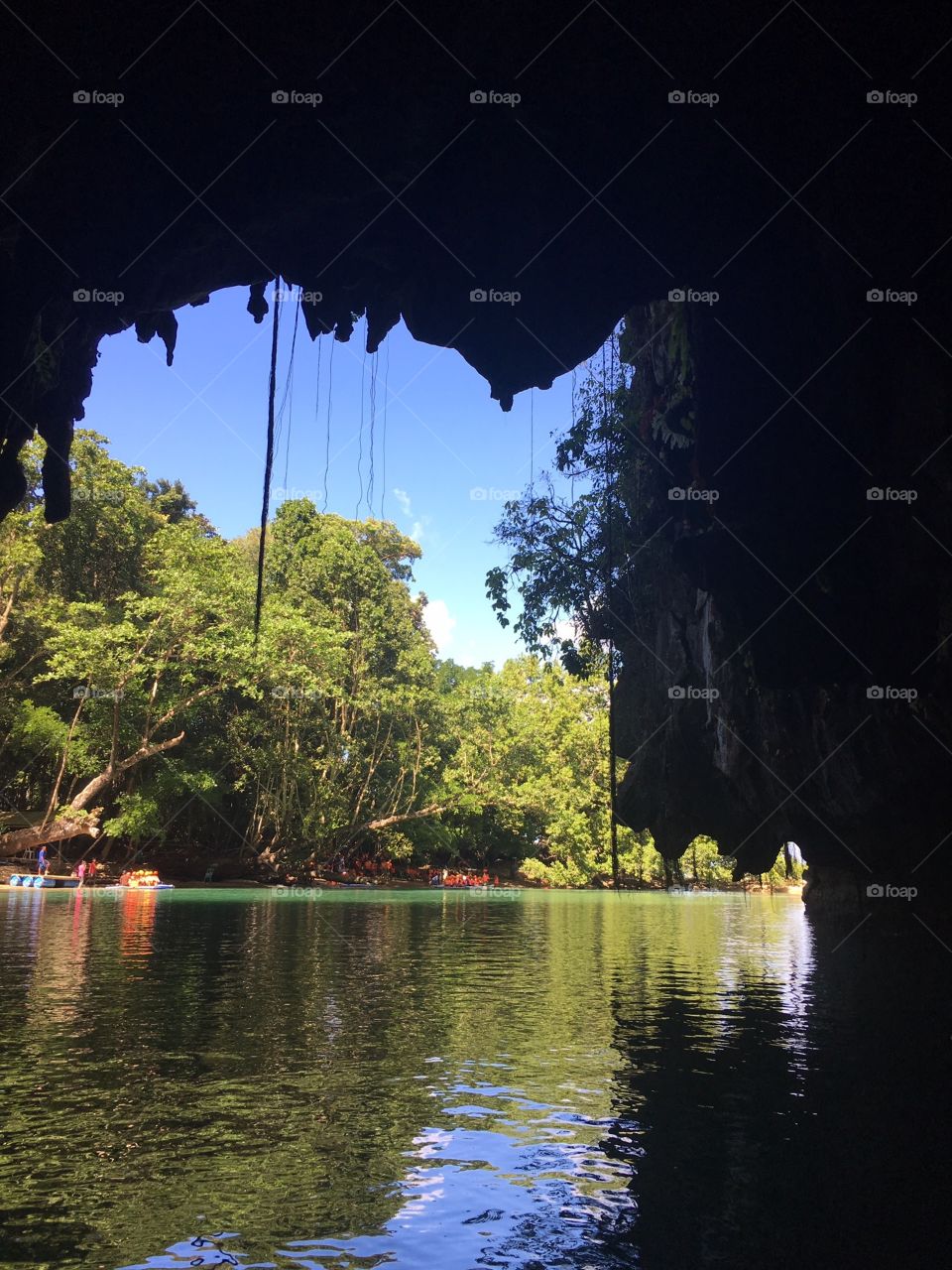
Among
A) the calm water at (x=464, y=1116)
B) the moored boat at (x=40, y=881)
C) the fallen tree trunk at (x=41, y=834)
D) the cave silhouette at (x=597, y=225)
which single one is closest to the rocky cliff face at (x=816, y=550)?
the cave silhouette at (x=597, y=225)

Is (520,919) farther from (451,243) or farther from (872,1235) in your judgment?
(872,1235)

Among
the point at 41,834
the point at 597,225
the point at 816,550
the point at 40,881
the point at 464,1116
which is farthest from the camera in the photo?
the point at 41,834

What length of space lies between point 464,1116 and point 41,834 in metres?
33.5

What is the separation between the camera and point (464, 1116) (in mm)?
6828

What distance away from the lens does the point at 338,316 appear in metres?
12.5

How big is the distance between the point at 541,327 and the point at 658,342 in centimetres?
392

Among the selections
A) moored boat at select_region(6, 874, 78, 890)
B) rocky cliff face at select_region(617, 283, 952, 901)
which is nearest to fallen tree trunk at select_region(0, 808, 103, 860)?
moored boat at select_region(6, 874, 78, 890)

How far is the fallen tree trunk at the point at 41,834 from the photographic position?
3528cm

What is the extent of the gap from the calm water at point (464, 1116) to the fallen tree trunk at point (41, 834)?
22477mm

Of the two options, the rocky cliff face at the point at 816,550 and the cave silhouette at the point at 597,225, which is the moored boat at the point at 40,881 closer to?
the cave silhouette at the point at 597,225

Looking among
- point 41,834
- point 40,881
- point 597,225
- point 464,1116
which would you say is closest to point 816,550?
point 597,225

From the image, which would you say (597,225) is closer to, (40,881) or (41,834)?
(40,881)

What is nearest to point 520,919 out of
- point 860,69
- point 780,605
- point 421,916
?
point 421,916

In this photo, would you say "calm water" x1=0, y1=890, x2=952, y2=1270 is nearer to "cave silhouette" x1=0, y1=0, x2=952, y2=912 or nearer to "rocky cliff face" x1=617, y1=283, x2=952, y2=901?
"rocky cliff face" x1=617, y1=283, x2=952, y2=901
